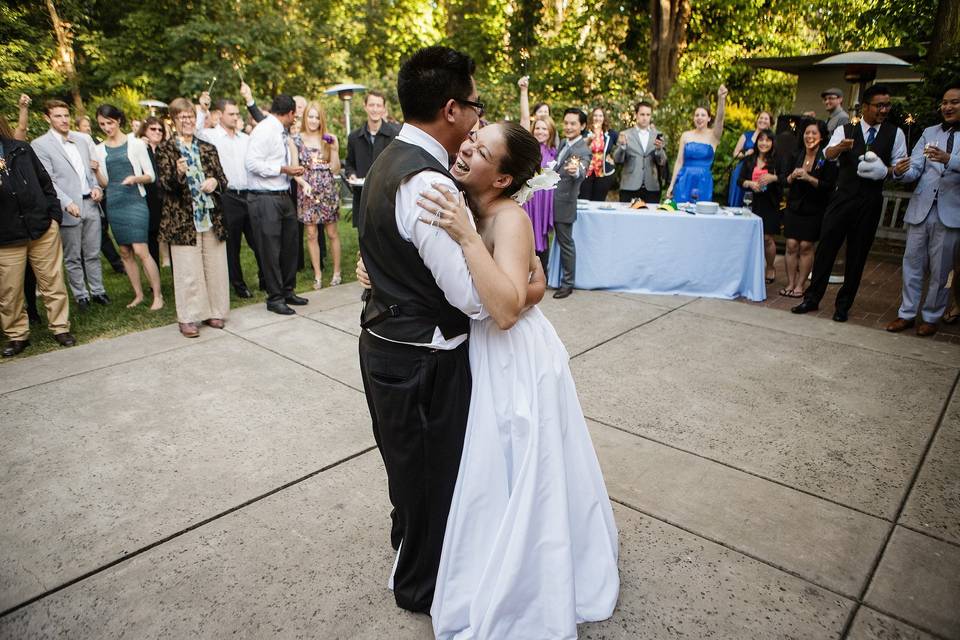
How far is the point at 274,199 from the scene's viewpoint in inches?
238

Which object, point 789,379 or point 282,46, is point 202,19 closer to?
point 282,46

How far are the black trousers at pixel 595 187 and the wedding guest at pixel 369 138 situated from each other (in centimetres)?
266

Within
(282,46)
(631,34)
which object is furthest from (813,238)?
(282,46)

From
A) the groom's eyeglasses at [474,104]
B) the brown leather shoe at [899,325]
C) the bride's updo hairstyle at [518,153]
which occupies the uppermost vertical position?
the groom's eyeglasses at [474,104]

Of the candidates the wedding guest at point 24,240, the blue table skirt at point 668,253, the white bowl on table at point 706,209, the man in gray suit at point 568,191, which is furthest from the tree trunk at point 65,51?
the white bowl on table at point 706,209

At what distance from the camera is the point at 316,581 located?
8.42 feet

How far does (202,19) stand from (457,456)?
2172 centimetres

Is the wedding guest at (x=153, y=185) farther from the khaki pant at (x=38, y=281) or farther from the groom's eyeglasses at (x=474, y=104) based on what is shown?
the groom's eyeglasses at (x=474, y=104)

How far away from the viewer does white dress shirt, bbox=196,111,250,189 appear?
21.2 ft

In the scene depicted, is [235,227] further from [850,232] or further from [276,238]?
[850,232]

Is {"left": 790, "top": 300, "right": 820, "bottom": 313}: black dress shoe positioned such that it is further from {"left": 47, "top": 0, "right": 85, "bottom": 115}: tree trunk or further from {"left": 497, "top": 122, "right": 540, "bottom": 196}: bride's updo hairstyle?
{"left": 47, "top": 0, "right": 85, "bottom": 115}: tree trunk

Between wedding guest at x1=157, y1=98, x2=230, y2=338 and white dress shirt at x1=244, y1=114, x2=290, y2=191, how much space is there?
0.30 metres

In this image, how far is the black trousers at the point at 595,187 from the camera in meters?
8.20

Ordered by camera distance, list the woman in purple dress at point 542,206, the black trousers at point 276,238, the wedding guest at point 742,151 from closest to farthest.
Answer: the black trousers at point 276,238 < the woman in purple dress at point 542,206 < the wedding guest at point 742,151
